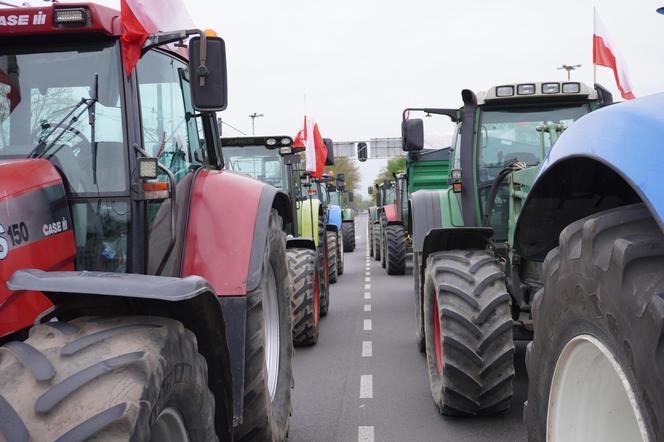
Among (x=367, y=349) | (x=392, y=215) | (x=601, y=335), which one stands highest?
(x=601, y=335)

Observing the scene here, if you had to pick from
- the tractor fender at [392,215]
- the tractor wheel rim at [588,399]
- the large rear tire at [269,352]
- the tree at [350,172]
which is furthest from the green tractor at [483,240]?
the tree at [350,172]

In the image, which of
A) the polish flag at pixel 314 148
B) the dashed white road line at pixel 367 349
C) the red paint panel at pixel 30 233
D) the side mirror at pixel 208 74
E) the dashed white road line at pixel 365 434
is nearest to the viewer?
the red paint panel at pixel 30 233

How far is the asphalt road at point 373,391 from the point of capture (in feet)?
16.5

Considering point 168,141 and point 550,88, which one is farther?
point 550,88

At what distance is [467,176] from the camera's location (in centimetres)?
641

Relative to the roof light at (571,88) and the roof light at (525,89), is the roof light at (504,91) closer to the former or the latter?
the roof light at (525,89)

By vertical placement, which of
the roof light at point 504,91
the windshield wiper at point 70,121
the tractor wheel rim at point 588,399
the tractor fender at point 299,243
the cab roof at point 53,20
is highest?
the cab roof at point 53,20

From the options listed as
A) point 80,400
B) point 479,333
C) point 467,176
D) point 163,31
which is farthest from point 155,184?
point 467,176

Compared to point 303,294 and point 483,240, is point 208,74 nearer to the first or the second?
point 483,240

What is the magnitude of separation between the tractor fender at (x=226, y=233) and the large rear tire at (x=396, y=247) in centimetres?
1143

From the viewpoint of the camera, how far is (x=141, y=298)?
2.38 metres

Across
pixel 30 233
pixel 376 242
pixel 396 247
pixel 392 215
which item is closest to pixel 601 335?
pixel 30 233

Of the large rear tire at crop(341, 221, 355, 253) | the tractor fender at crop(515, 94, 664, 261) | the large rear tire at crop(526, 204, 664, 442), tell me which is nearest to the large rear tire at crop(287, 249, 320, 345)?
the tractor fender at crop(515, 94, 664, 261)

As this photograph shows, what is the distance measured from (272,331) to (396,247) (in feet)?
36.2
